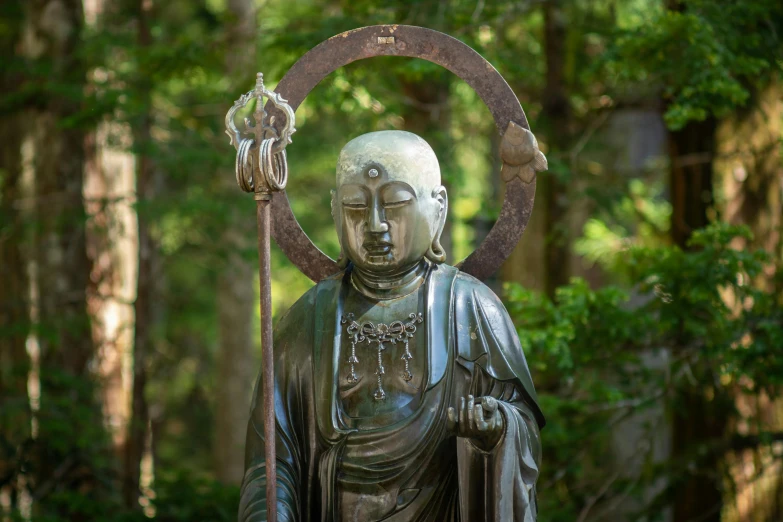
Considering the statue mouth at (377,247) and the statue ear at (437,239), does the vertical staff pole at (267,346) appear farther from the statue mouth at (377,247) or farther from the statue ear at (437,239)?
the statue ear at (437,239)

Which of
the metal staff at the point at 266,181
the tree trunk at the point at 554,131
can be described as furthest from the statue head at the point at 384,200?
the tree trunk at the point at 554,131

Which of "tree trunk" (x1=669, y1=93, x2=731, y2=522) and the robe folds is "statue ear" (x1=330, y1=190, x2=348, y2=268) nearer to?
the robe folds

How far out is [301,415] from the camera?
4070 millimetres

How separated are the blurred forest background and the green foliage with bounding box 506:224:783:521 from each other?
2 cm

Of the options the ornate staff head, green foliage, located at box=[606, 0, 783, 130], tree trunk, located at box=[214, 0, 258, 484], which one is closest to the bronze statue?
the ornate staff head

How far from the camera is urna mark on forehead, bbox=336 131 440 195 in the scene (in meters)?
3.94

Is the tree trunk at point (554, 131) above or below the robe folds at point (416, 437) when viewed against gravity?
above

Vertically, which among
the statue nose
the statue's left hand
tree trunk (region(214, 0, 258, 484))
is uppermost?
the statue nose

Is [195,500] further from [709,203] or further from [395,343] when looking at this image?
[709,203]

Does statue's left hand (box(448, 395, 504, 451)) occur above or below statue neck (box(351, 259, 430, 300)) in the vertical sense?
below

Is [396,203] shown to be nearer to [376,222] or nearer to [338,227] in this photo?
[376,222]

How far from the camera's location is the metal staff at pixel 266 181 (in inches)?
141

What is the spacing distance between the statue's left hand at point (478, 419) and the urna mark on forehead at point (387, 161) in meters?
0.87

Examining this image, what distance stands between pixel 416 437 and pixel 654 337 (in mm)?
3419
